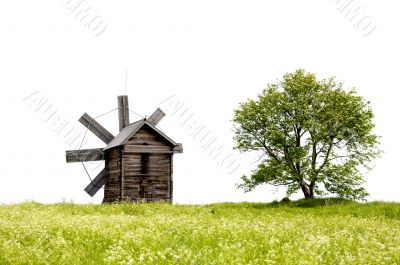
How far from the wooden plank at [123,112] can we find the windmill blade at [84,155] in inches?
112

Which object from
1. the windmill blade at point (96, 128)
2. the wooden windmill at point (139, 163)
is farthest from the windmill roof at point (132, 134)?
the windmill blade at point (96, 128)

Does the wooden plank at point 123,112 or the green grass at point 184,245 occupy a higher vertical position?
the wooden plank at point 123,112

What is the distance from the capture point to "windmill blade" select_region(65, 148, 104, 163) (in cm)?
3725

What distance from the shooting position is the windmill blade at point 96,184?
38312 mm

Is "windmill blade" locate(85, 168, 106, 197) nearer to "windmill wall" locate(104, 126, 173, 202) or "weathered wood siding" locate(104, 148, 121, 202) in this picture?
"weathered wood siding" locate(104, 148, 121, 202)

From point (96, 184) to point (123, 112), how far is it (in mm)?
5893

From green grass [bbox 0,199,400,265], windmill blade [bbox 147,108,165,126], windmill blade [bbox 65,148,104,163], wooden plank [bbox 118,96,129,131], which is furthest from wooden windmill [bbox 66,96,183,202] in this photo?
green grass [bbox 0,199,400,265]

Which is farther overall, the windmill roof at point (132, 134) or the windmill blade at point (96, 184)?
the windmill blade at point (96, 184)

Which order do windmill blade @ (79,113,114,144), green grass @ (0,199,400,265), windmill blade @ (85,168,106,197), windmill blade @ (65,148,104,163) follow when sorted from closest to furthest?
green grass @ (0,199,400,265) → windmill blade @ (65,148,104,163) → windmill blade @ (79,113,114,144) → windmill blade @ (85,168,106,197)

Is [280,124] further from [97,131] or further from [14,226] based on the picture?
[14,226]

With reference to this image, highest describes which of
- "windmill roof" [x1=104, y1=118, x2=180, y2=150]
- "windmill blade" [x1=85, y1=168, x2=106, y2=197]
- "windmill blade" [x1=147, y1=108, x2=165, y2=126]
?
"windmill blade" [x1=147, y1=108, x2=165, y2=126]

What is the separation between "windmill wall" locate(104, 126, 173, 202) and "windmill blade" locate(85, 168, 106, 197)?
2327 mm

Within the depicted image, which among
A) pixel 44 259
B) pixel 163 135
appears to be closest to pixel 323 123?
pixel 163 135

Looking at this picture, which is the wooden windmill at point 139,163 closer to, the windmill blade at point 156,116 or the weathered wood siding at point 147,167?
the weathered wood siding at point 147,167
